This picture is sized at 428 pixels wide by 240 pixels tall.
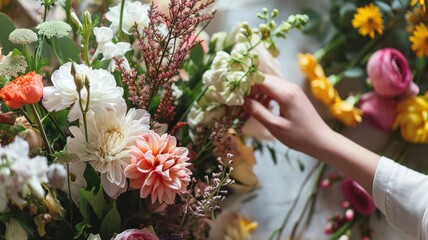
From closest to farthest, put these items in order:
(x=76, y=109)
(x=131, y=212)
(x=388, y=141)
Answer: (x=76, y=109) → (x=131, y=212) → (x=388, y=141)

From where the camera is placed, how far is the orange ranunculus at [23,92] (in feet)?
2.32

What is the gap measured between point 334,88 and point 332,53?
3.4 inches

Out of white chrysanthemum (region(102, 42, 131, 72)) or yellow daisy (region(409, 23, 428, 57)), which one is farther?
yellow daisy (region(409, 23, 428, 57))

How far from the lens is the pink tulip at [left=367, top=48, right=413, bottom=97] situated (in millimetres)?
1224

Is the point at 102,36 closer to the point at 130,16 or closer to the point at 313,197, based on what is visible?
the point at 130,16

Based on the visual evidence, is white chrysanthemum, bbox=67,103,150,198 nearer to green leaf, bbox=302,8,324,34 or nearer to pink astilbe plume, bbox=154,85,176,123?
pink astilbe plume, bbox=154,85,176,123

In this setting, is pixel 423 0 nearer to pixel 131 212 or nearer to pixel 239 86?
pixel 239 86

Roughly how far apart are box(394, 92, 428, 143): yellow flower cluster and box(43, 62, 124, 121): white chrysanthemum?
2.38 feet

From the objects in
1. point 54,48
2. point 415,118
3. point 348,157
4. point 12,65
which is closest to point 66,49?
point 54,48

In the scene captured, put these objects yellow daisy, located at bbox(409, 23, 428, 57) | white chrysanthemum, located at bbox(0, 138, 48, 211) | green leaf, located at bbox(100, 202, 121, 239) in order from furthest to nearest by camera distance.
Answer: yellow daisy, located at bbox(409, 23, 428, 57)
green leaf, located at bbox(100, 202, 121, 239)
white chrysanthemum, located at bbox(0, 138, 48, 211)

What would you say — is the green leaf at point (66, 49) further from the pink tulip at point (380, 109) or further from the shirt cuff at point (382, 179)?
the pink tulip at point (380, 109)

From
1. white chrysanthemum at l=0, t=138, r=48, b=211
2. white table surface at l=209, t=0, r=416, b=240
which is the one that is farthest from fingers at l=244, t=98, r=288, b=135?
white chrysanthemum at l=0, t=138, r=48, b=211

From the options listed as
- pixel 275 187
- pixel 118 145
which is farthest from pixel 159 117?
pixel 275 187

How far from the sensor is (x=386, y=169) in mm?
991
